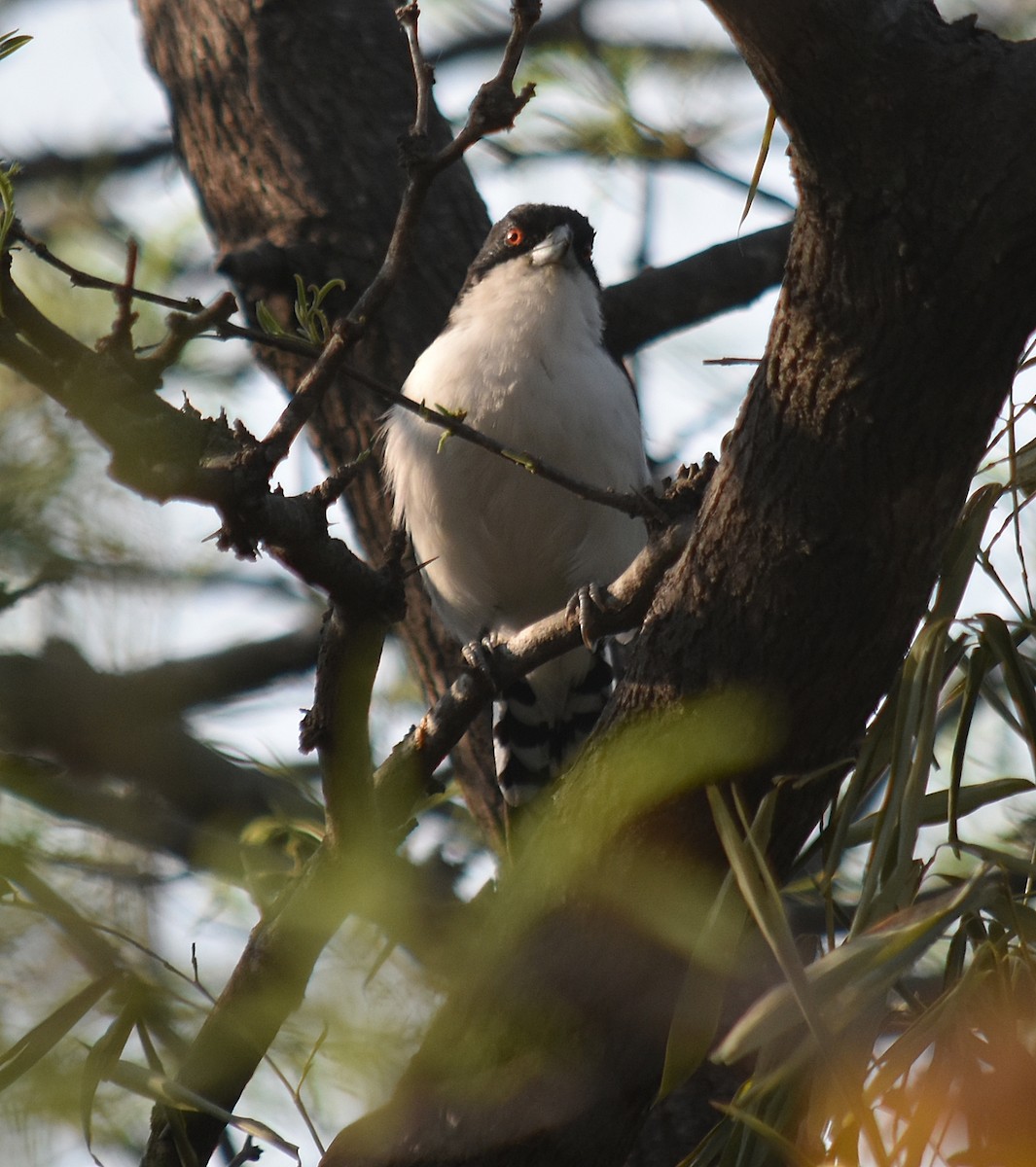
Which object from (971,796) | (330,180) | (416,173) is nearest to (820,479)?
(971,796)

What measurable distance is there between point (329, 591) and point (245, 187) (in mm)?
2695

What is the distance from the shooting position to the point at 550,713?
16.6 ft

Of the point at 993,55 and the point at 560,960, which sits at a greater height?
the point at 993,55

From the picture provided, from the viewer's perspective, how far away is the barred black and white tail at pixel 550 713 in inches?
186

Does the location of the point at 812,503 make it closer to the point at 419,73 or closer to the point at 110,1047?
the point at 419,73

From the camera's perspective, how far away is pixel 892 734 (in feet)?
7.34

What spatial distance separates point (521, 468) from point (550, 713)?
1.02m

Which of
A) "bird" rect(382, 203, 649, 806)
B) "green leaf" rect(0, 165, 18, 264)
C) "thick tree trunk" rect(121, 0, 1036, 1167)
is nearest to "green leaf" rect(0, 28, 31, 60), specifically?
"green leaf" rect(0, 165, 18, 264)

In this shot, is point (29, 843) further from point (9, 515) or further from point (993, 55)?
point (993, 55)

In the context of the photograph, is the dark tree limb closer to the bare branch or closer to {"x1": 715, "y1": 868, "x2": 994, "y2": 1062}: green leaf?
the bare branch

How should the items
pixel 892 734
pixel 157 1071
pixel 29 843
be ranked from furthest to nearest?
pixel 157 1071 < pixel 892 734 < pixel 29 843

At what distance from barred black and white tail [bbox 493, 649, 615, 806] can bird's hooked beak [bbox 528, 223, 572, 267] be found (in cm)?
132

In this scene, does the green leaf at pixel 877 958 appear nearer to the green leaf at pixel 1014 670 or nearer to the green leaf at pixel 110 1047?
the green leaf at pixel 1014 670

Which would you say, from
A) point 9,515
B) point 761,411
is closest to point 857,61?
point 761,411
